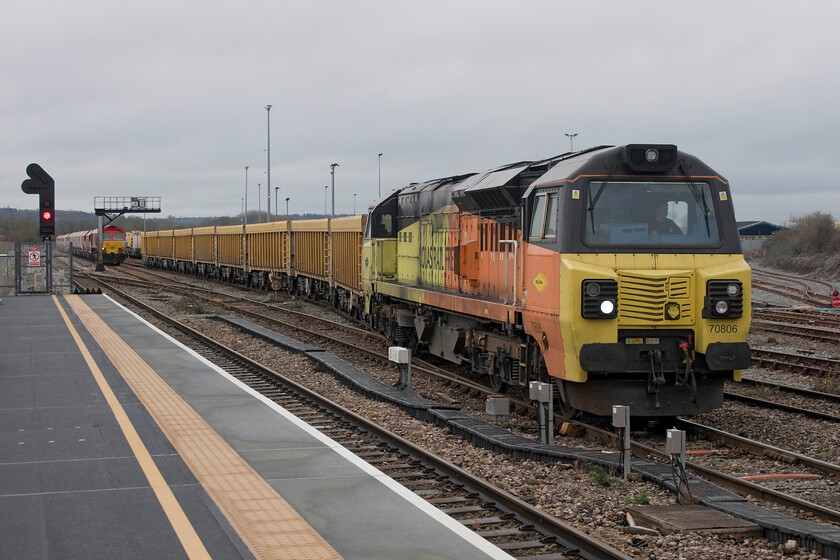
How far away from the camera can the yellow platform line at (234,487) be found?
5867 mm

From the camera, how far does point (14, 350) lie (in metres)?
16.4

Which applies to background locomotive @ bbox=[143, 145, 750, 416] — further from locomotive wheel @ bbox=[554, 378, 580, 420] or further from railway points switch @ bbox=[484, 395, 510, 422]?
railway points switch @ bbox=[484, 395, 510, 422]

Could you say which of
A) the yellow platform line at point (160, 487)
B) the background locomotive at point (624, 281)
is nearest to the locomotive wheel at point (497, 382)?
the background locomotive at point (624, 281)

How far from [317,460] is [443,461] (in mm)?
1235

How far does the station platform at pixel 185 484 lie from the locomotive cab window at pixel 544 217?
12.3 feet

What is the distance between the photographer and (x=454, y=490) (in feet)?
25.6

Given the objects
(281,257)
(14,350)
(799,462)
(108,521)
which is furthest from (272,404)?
(281,257)

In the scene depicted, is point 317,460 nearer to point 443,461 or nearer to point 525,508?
point 443,461

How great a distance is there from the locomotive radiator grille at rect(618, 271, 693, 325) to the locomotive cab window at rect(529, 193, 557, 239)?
1083 mm

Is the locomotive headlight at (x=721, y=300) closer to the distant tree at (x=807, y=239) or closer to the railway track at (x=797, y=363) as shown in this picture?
the railway track at (x=797, y=363)

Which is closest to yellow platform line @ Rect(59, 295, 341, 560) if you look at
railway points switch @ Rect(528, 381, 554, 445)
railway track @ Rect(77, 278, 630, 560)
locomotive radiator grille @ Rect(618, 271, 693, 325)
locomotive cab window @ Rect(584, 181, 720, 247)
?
railway track @ Rect(77, 278, 630, 560)

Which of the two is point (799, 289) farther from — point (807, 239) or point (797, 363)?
point (797, 363)

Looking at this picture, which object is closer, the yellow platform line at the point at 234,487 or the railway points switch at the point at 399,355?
the yellow platform line at the point at 234,487

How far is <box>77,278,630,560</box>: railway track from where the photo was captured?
6.26 m
